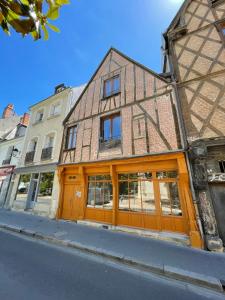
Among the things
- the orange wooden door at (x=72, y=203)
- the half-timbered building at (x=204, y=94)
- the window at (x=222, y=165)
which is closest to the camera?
the half-timbered building at (x=204, y=94)

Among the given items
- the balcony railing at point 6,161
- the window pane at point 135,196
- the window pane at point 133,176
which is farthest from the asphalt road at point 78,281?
the balcony railing at point 6,161

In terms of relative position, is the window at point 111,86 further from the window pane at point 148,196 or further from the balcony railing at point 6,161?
the balcony railing at point 6,161

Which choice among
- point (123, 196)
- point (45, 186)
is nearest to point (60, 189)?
point (45, 186)

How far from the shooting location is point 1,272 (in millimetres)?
3053

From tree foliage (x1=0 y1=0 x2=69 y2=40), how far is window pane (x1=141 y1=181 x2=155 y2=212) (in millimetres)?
5581

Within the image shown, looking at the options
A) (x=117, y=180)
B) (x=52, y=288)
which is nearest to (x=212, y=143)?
(x=117, y=180)

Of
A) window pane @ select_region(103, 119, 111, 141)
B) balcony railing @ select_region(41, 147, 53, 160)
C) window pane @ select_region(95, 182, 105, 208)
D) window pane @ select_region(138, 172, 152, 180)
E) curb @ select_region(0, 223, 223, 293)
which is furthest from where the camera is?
balcony railing @ select_region(41, 147, 53, 160)

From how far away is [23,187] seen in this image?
10125 millimetres

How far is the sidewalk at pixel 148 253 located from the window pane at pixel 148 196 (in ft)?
3.46

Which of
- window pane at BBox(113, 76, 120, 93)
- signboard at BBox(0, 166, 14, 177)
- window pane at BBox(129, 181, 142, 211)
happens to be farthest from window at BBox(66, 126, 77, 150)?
signboard at BBox(0, 166, 14, 177)

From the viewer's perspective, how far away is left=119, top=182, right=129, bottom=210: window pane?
6.18 meters

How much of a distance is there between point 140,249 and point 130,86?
6.78m

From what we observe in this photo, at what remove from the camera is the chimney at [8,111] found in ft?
58.8

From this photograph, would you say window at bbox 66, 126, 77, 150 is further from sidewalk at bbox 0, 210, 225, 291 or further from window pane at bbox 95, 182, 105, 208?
sidewalk at bbox 0, 210, 225, 291
